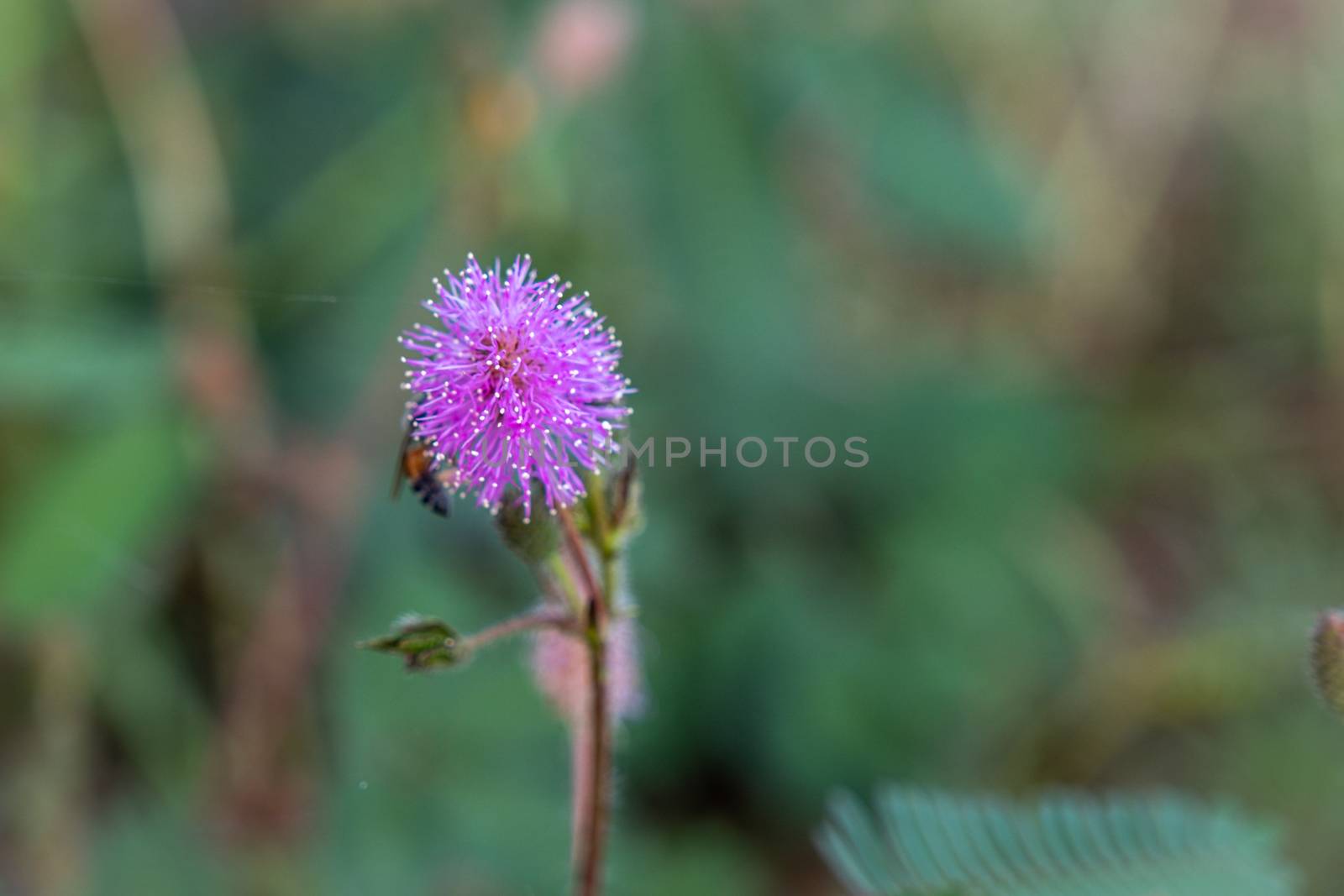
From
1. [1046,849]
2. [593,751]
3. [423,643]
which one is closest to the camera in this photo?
[423,643]

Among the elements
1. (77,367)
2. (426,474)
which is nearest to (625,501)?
(426,474)

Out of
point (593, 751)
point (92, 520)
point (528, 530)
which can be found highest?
point (92, 520)

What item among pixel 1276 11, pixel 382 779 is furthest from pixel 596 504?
pixel 1276 11

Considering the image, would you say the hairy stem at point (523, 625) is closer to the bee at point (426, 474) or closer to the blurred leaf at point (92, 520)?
the bee at point (426, 474)

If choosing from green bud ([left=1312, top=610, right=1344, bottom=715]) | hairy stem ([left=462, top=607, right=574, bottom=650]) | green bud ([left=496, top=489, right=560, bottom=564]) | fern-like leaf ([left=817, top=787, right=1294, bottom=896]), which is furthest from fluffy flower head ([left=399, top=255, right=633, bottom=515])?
green bud ([left=1312, top=610, right=1344, bottom=715])

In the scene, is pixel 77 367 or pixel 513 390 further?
pixel 77 367

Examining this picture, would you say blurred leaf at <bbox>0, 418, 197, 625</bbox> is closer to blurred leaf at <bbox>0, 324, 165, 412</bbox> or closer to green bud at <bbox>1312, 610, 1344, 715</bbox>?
blurred leaf at <bbox>0, 324, 165, 412</bbox>

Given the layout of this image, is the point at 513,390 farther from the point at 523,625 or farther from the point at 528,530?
the point at 523,625
